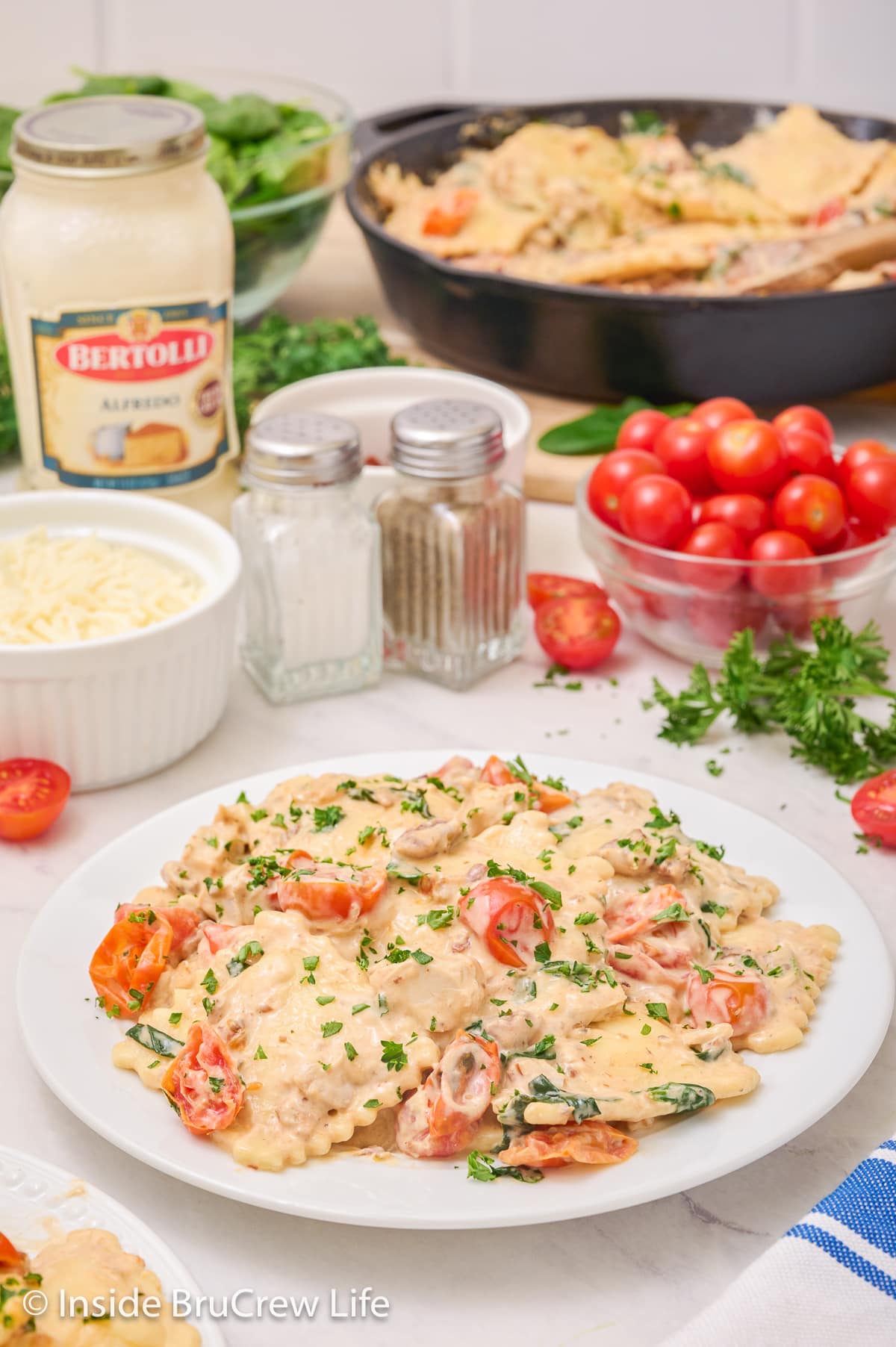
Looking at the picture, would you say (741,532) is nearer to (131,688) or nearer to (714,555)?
(714,555)

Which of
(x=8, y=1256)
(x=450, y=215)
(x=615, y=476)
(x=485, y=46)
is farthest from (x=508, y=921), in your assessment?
(x=485, y=46)

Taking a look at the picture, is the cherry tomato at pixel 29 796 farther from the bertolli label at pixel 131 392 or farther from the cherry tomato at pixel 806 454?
the cherry tomato at pixel 806 454

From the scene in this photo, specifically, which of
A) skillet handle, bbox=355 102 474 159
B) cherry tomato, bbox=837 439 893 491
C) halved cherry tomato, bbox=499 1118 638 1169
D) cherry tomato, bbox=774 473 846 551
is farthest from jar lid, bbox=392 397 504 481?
skillet handle, bbox=355 102 474 159

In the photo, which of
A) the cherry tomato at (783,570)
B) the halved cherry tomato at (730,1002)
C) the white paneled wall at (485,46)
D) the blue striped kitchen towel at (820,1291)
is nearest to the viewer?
the blue striped kitchen towel at (820,1291)

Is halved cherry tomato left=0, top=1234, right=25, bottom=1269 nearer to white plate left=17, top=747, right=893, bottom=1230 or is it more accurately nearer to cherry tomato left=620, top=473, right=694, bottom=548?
white plate left=17, top=747, right=893, bottom=1230

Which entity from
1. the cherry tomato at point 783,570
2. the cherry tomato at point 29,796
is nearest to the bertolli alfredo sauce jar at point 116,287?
the cherry tomato at point 29,796

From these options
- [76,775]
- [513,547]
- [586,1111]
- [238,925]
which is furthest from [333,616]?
[586,1111]
